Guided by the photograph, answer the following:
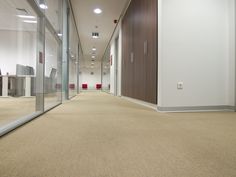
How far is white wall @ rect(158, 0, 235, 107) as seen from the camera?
338 cm

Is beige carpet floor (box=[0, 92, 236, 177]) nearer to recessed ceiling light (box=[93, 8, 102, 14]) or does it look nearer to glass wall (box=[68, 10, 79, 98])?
glass wall (box=[68, 10, 79, 98])

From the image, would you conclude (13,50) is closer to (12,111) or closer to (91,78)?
(12,111)

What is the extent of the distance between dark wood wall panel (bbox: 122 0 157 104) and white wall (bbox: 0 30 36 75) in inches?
233

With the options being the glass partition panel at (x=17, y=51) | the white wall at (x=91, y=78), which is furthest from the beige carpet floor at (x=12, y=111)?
the white wall at (x=91, y=78)

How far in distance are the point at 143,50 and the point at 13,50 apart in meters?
7.83

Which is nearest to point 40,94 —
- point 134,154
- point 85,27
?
→ point 134,154

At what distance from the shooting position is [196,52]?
11.5 ft

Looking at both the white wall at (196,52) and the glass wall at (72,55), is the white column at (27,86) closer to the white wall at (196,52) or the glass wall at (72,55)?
the glass wall at (72,55)

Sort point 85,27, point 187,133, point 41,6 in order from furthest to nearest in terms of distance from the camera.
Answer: point 85,27, point 41,6, point 187,133

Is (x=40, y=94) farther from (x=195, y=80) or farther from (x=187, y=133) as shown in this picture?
(x=195, y=80)

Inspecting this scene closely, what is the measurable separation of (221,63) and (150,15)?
5.58 ft

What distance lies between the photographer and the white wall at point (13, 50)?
9.40 m

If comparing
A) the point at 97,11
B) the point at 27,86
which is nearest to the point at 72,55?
the point at 97,11

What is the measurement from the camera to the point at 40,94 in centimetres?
301
